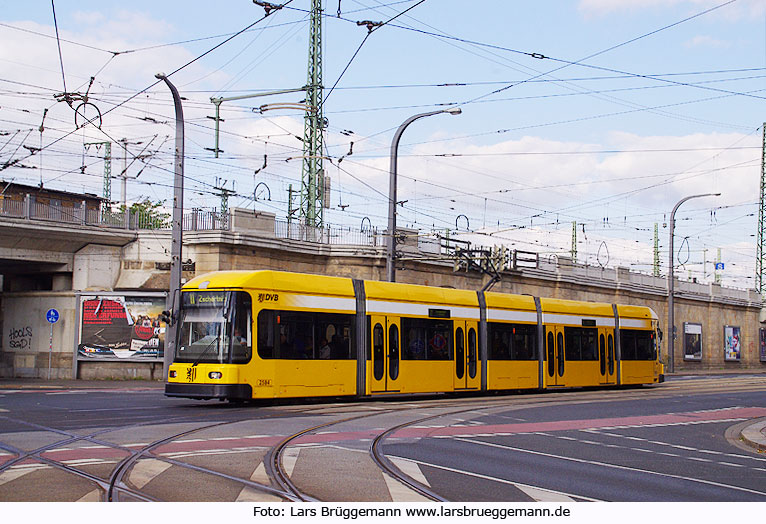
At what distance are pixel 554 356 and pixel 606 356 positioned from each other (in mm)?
3289

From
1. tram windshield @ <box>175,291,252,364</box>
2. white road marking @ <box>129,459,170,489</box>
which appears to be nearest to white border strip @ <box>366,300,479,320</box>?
tram windshield @ <box>175,291,252,364</box>

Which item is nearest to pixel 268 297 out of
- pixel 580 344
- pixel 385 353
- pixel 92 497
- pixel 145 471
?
pixel 385 353

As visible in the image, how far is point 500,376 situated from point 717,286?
46.1 m

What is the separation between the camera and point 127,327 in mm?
34125

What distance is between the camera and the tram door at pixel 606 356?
30.8 m

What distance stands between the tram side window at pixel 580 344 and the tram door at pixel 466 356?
4.89m

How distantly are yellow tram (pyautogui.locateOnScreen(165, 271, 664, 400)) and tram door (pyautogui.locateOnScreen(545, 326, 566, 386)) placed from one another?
0.10ft

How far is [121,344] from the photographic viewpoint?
112ft

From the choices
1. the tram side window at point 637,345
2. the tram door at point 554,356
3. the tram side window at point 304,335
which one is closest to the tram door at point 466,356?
the tram door at point 554,356

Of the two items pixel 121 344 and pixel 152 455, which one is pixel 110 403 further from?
pixel 121 344

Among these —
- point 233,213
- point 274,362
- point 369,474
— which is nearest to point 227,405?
point 274,362

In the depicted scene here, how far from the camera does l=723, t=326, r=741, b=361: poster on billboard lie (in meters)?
67.4

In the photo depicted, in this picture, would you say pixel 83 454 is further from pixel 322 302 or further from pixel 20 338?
pixel 20 338

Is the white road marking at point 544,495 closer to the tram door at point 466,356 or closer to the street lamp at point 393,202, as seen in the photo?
the tram door at point 466,356
